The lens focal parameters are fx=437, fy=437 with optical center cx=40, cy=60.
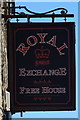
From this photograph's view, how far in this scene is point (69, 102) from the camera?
11516mm

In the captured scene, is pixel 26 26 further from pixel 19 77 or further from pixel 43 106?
pixel 43 106

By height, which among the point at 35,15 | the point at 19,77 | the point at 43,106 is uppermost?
the point at 35,15

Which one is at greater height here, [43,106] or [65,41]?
[65,41]

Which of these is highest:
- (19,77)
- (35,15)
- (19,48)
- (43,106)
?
(35,15)

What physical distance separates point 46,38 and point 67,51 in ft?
2.16

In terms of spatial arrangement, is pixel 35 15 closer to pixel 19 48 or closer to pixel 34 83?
pixel 19 48

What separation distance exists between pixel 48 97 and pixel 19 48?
4.91ft

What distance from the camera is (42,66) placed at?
1147cm

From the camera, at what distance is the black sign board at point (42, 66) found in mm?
11391

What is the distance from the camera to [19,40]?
38.1 feet

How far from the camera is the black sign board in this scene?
1139cm

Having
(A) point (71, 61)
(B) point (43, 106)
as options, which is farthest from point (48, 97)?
(A) point (71, 61)

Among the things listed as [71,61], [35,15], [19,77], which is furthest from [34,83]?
[35,15]

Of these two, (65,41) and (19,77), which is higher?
(65,41)
